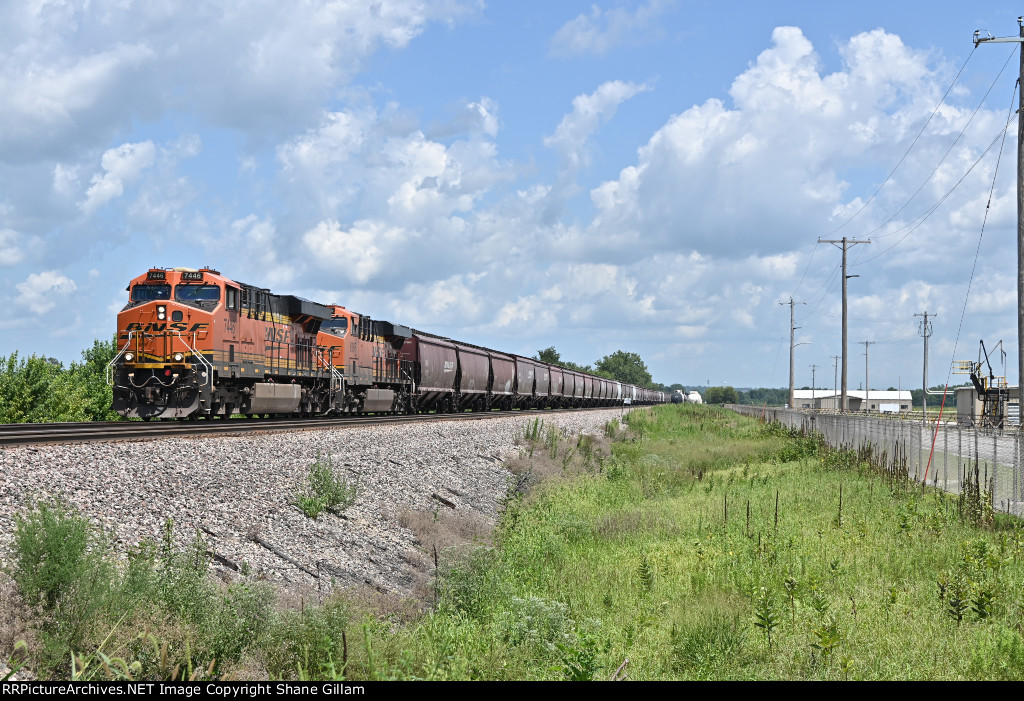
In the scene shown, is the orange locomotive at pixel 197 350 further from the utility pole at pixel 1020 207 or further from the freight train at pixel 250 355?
the utility pole at pixel 1020 207

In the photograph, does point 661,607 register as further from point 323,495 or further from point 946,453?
point 946,453

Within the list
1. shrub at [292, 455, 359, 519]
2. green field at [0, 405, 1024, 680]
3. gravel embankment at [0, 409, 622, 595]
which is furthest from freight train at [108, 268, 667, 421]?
shrub at [292, 455, 359, 519]

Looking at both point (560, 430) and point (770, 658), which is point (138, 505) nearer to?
point (770, 658)

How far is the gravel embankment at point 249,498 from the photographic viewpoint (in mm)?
9086

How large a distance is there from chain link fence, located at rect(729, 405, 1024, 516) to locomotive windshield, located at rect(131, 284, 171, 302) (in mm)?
18079

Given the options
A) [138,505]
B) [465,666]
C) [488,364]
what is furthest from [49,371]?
[465,666]

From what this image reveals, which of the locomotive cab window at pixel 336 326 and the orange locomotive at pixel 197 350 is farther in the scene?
the locomotive cab window at pixel 336 326

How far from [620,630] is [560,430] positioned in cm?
2035

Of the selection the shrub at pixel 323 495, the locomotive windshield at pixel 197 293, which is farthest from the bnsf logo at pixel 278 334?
the shrub at pixel 323 495

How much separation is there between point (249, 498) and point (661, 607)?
5.36 metres

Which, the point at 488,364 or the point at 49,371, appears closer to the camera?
the point at 488,364

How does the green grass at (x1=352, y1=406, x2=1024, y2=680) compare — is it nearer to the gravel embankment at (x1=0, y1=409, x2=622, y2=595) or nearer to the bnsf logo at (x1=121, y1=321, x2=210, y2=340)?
the gravel embankment at (x1=0, y1=409, x2=622, y2=595)

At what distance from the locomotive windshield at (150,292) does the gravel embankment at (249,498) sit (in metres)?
7.86

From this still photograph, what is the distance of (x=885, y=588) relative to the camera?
10.2 m
